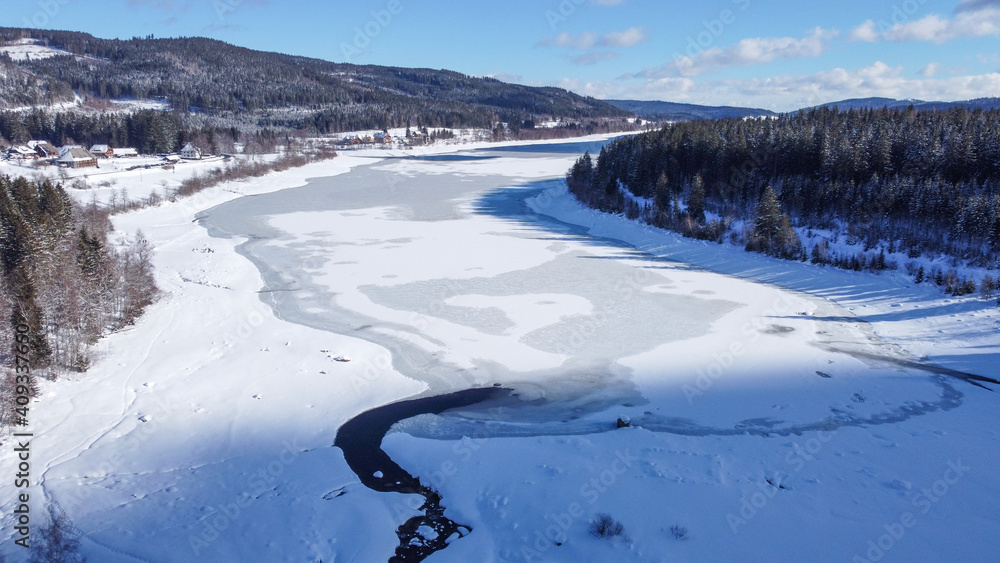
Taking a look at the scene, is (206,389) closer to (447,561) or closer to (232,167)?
(447,561)

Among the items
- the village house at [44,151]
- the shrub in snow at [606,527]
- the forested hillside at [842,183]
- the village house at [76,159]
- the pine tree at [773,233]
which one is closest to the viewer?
the shrub in snow at [606,527]

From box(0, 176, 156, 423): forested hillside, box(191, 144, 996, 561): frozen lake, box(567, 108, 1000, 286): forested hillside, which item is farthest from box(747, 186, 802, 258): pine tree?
box(0, 176, 156, 423): forested hillside

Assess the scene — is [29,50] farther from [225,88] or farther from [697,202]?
[697,202]

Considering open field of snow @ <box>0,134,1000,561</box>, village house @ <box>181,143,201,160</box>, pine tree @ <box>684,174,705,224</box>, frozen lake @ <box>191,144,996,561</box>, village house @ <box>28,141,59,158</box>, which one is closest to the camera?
open field of snow @ <box>0,134,1000,561</box>

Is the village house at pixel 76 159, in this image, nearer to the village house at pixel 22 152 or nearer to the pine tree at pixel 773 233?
the village house at pixel 22 152

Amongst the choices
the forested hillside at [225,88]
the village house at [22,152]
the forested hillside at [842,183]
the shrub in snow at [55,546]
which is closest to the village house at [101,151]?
the village house at [22,152]

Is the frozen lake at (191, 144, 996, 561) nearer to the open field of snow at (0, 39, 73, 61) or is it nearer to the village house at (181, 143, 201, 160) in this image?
the village house at (181, 143, 201, 160)

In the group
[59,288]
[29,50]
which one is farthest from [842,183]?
[29,50]
